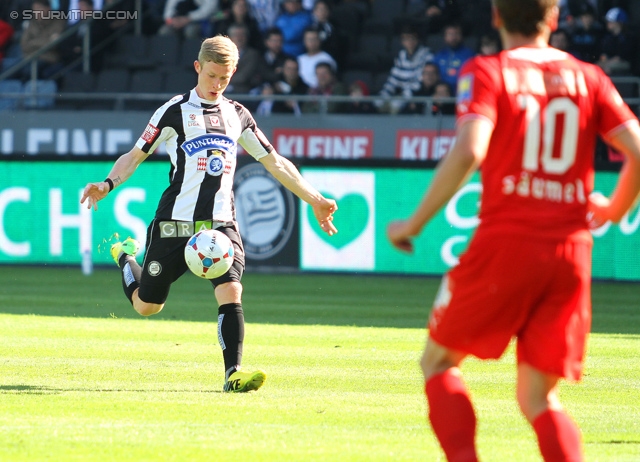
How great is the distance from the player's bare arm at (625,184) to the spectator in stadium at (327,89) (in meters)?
15.3

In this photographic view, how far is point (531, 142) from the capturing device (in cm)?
427

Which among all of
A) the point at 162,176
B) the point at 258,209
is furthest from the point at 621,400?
the point at 162,176

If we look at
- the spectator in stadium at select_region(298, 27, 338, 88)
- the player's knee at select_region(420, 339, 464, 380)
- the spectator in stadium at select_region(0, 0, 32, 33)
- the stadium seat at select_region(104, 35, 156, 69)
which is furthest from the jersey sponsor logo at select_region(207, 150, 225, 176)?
the spectator in stadium at select_region(0, 0, 32, 33)

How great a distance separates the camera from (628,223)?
16.7 metres

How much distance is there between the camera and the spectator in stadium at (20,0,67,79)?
74.5 ft

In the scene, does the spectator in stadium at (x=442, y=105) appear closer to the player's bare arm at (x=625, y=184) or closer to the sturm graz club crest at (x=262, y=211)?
the sturm graz club crest at (x=262, y=211)

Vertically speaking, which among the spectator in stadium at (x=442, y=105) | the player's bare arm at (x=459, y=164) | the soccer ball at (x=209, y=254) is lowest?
the spectator in stadium at (x=442, y=105)

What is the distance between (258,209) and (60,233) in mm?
3387

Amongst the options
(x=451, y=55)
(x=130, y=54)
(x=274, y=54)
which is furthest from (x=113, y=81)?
(x=451, y=55)

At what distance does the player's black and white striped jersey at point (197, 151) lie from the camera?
806cm

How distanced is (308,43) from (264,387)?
13.6 m

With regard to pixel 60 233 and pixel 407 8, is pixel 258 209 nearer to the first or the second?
pixel 60 233

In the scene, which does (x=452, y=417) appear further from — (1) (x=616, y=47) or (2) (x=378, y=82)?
(2) (x=378, y=82)

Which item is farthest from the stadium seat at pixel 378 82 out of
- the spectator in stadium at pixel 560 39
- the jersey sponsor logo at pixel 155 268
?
the jersey sponsor logo at pixel 155 268
